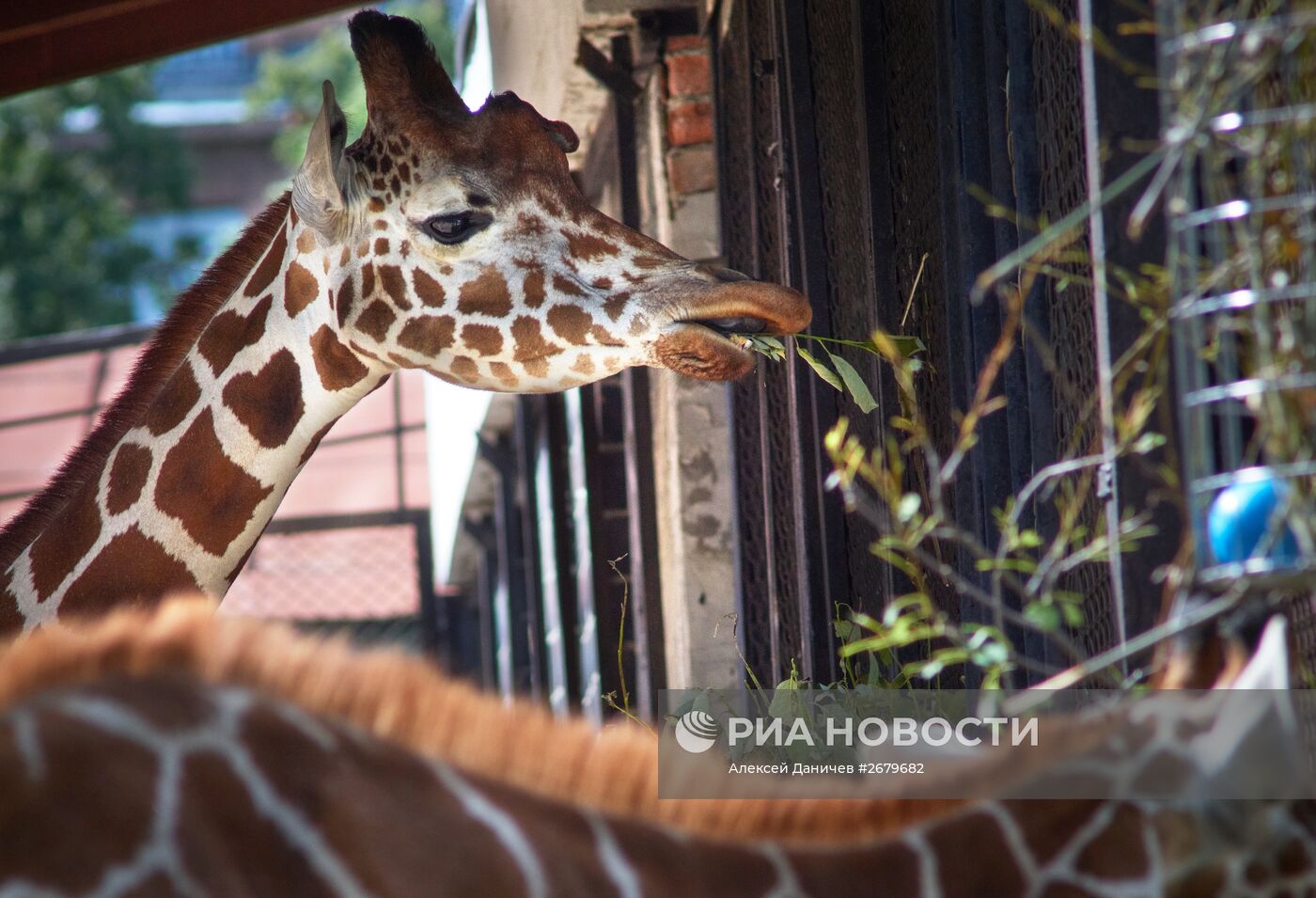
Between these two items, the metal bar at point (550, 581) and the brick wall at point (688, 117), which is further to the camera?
the metal bar at point (550, 581)

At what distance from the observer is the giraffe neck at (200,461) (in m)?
3.35

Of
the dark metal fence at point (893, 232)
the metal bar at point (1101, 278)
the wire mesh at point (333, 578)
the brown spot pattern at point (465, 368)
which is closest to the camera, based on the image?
the metal bar at point (1101, 278)

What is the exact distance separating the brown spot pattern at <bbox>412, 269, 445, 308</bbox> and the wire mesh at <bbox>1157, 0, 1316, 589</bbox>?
2.03 m

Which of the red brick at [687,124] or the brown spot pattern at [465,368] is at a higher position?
the red brick at [687,124]

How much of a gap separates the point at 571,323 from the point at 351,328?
0.47m

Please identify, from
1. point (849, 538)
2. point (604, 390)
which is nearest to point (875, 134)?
point (849, 538)

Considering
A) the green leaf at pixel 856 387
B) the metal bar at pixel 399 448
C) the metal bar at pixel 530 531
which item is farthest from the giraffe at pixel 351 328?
the metal bar at pixel 399 448

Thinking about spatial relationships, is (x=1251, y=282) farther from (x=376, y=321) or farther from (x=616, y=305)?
(x=376, y=321)

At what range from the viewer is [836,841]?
4.79ft

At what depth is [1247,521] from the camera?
1430 millimetres

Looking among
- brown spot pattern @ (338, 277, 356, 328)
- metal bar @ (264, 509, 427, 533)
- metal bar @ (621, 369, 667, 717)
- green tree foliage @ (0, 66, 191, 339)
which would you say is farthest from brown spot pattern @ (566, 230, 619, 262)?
green tree foliage @ (0, 66, 191, 339)

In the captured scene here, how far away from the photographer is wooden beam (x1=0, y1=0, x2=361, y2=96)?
14.9ft

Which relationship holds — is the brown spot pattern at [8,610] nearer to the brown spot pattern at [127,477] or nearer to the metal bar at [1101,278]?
the brown spot pattern at [127,477]

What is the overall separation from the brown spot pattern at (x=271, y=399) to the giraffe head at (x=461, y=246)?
152 millimetres
